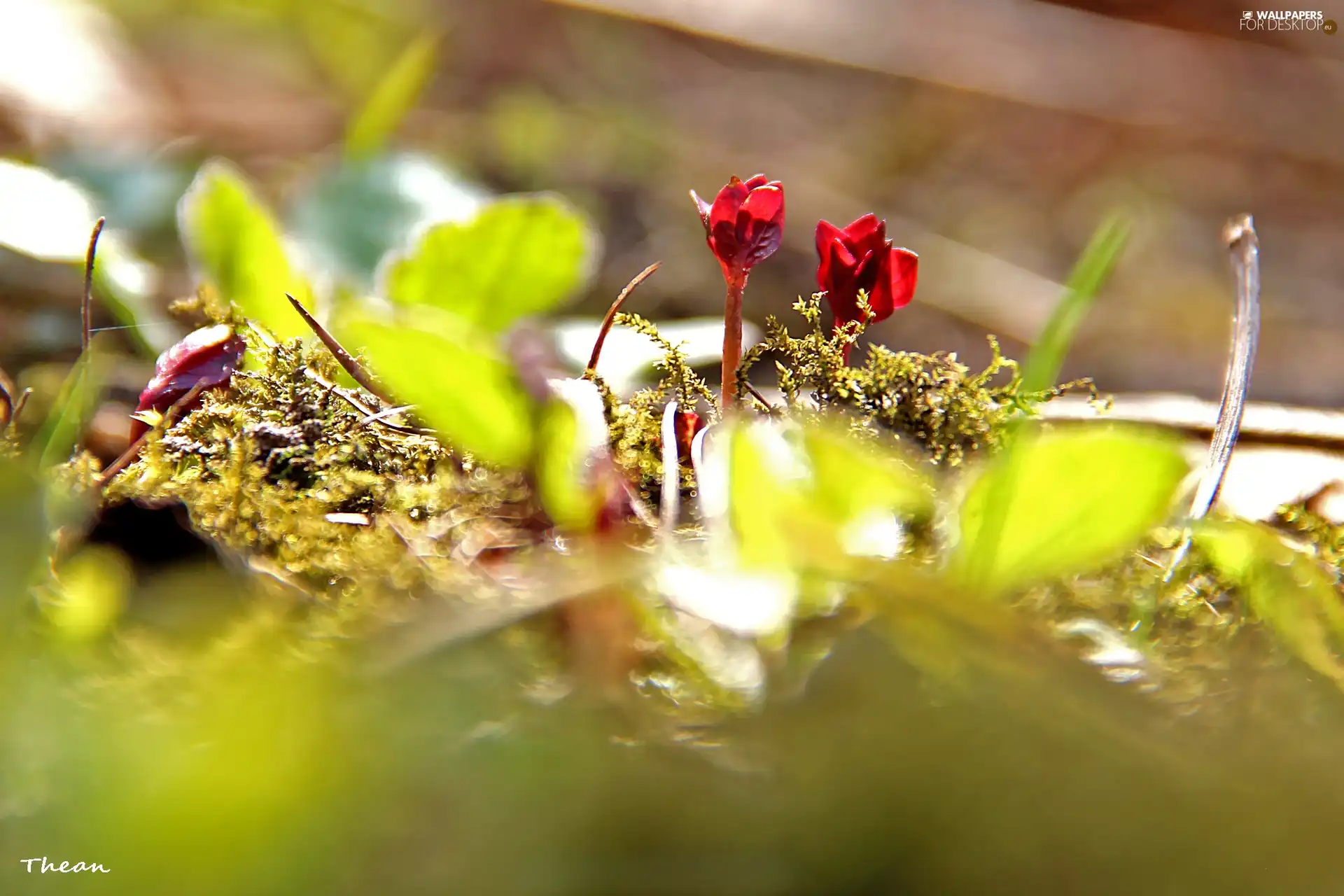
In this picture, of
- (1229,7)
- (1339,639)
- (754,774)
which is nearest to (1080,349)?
(1229,7)

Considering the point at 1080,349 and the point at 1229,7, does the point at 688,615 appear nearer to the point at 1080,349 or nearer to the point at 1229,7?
the point at 1080,349

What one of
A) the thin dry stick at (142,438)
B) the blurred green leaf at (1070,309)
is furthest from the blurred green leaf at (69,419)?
the blurred green leaf at (1070,309)

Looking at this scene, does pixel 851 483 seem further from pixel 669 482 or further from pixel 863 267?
pixel 863 267

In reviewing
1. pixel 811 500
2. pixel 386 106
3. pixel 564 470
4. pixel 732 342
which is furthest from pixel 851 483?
pixel 386 106

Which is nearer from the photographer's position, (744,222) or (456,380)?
(456,380)

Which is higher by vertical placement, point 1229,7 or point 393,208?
point 1229,7

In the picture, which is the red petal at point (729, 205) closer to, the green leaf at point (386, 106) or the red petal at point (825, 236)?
the red petal at point (825, 236)

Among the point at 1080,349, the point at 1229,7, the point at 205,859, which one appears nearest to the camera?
the point at 205,859

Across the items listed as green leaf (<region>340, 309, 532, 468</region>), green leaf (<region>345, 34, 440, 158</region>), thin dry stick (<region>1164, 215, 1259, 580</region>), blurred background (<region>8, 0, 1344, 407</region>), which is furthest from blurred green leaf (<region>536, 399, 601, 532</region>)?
blurred background (<region>8, 0, 1344, 407</region>)
